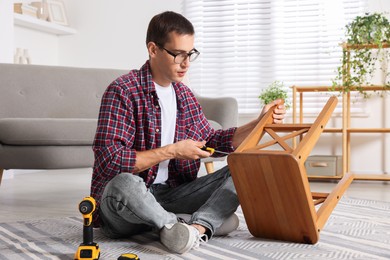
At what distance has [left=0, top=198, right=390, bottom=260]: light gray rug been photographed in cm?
171

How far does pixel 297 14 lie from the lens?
4719 millimetres

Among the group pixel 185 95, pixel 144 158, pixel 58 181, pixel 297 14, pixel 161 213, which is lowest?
pixel 58 181

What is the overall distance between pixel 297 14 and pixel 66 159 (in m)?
2.56

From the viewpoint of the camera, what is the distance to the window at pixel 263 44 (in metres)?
4.65

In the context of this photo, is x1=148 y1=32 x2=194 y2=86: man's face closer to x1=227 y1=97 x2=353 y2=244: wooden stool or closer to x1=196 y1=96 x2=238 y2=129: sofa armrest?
x1=227 y1=97 x2=353 y2=244: wooden stool

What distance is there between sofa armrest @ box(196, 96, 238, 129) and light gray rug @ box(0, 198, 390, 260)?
1.35 metres

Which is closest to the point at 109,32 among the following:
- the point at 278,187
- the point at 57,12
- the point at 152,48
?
the point at 57,12

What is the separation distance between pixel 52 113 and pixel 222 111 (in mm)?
1066

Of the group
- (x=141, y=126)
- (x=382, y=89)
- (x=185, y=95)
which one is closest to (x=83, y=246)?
(x=141, y=126)

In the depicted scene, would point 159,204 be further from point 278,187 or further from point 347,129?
point 347,129

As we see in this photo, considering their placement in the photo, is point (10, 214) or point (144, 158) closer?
point (144, 158)

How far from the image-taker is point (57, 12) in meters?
5.17

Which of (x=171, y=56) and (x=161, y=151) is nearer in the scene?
(x=161, y=151)

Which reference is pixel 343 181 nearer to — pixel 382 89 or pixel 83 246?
pixel 83 246
